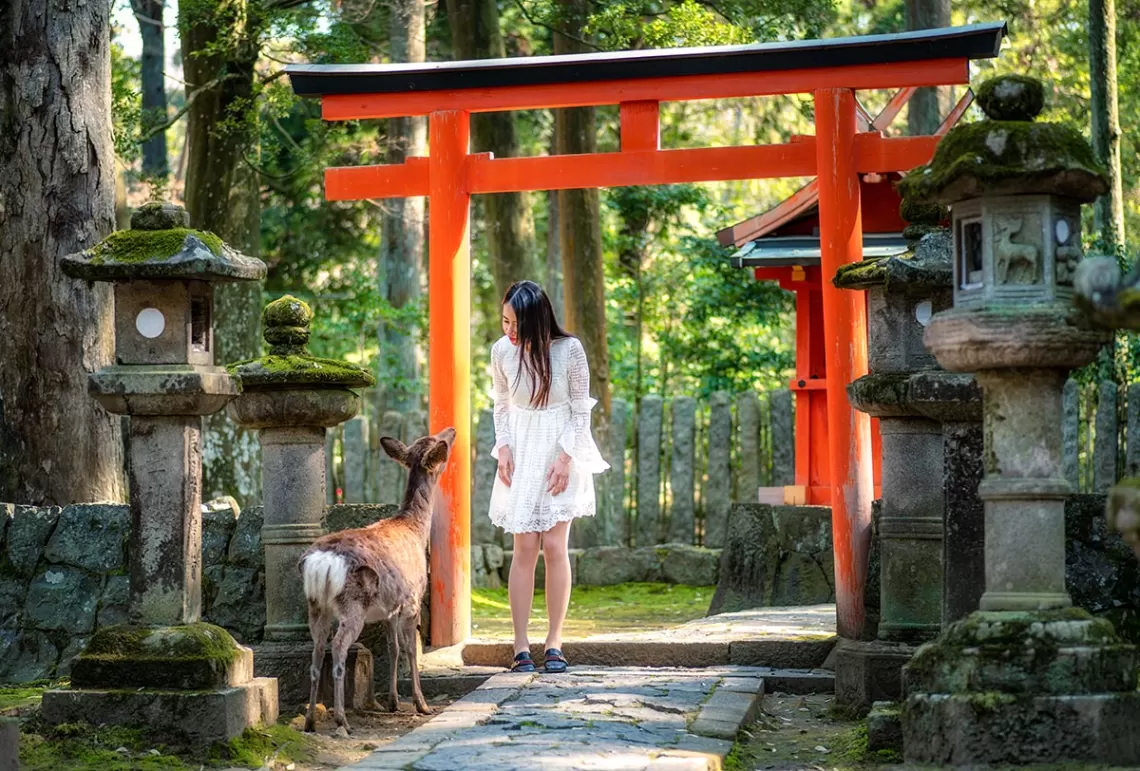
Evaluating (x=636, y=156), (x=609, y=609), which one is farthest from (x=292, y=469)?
(x=609, y=609)

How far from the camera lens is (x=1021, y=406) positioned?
5.63m

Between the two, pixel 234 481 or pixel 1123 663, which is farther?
pixel 234 481

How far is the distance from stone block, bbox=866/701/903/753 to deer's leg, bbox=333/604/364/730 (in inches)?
93.3

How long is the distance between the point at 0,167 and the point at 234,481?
495cm

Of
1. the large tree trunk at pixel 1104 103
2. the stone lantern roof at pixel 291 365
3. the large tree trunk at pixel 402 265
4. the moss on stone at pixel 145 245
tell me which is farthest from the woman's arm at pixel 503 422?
the large tree trunk at pixel 402 265

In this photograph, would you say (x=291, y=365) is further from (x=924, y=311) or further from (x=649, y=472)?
(x=649, y=472)

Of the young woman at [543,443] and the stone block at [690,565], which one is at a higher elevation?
the young woman at [543,443]

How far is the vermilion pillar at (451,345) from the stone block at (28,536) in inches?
87.0

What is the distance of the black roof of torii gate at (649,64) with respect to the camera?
28.9 ft

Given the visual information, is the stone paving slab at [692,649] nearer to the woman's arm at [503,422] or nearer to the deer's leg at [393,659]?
the deer's leg at [393,659]

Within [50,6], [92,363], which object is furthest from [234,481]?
[50,6]

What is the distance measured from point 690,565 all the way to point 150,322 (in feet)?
28.2

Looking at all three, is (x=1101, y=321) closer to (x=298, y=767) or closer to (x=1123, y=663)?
(x=1123, y=663)

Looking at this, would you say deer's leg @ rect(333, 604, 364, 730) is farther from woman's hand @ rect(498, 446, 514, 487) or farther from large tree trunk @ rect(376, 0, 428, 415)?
large tree trunk @ rect(376, 0, 428, 415)
